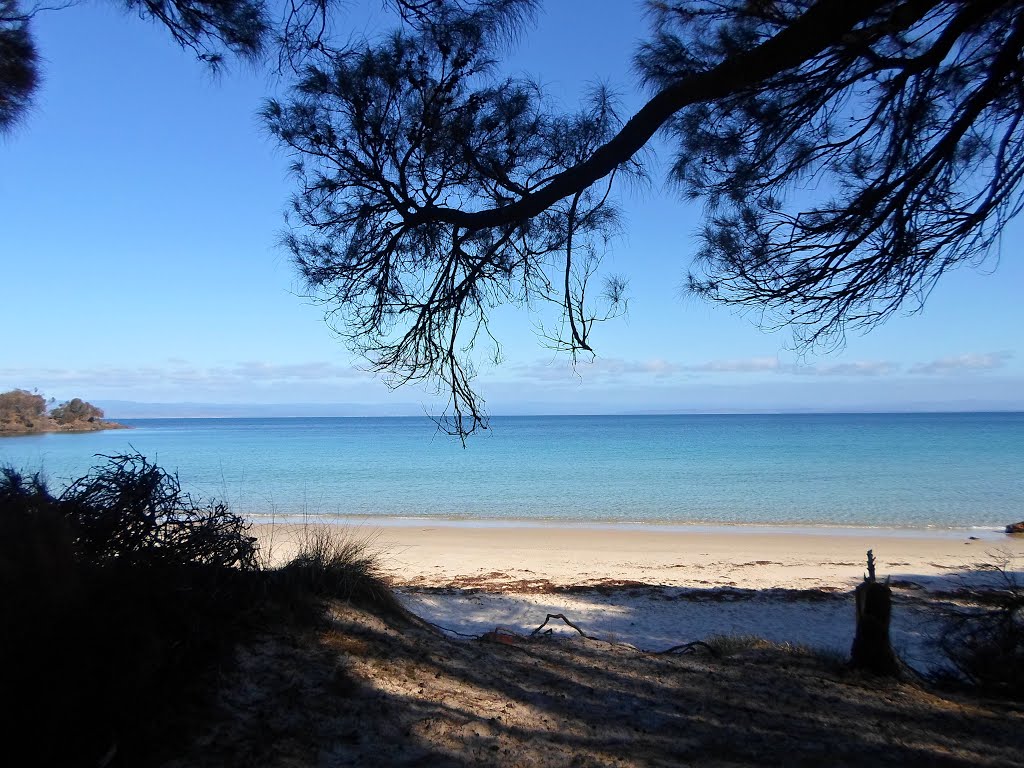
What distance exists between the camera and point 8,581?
2688mm

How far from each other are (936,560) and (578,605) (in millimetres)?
8137

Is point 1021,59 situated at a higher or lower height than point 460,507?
higher

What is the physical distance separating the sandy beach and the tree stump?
0.93m

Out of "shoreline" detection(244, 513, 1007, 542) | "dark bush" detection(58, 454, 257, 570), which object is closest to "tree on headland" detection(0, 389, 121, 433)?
"shoreline" detection(244, 513, 1007, 542)

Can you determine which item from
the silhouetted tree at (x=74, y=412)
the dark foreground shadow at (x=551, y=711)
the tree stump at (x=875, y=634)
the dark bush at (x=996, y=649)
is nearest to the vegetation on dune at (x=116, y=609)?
the dark foreground shadow at (x=551, y=711)

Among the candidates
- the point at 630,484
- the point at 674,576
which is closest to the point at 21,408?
the point at 630,484

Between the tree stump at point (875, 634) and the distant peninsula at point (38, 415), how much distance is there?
39480mm

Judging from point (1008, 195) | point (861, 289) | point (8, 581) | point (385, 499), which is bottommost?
point (385, 499)

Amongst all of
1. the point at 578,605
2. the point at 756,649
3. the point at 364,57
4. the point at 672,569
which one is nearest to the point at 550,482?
the point at 672,569

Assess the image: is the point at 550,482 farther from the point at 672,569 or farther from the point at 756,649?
the point at 756,649

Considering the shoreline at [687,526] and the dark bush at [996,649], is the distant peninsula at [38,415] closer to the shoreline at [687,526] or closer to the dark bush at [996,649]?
the shoreline at [687,526]

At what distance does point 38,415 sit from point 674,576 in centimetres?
4596

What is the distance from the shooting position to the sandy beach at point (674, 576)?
7.79 m

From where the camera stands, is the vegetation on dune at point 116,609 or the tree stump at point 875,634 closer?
the vegetation on dune at point 116,609
